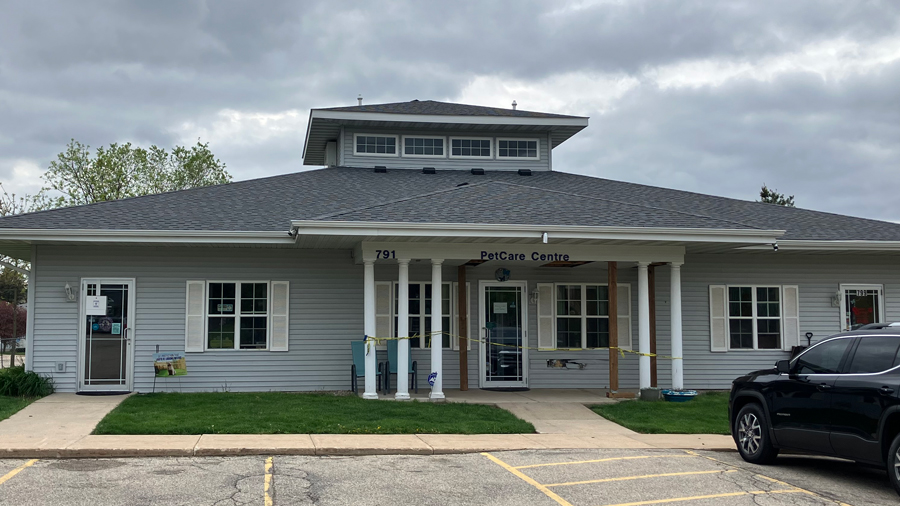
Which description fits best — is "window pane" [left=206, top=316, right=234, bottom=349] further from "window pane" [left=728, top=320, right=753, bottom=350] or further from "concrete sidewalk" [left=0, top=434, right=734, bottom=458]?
"window pane" [left=728, top=320, right=753, bottom=350]

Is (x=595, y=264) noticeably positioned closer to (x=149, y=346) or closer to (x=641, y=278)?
(x=641, y=278)

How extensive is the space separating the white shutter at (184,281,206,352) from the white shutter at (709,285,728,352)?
10.5 meters

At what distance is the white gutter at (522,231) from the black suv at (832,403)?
4.47 meters

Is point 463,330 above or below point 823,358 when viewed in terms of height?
above

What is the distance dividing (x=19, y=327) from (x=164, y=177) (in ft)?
32.8

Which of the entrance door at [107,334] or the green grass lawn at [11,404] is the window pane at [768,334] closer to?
the entrance door at [107,334]

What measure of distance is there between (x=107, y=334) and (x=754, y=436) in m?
11.6

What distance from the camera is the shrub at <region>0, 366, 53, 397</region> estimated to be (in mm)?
14500

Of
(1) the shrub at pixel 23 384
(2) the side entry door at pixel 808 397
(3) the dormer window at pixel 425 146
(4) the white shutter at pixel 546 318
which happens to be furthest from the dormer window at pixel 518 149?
(2) the side entry door at pixel 808 397

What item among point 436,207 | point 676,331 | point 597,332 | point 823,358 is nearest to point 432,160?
point 597,332

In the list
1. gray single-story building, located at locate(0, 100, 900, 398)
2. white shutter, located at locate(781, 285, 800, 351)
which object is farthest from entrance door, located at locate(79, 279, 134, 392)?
white shutter, located at locate(781, 285, 800, 351)

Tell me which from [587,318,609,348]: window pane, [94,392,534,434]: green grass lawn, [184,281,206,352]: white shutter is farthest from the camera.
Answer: [587,318,609,348]: window pane

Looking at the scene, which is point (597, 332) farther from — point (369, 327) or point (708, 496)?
point (708, 496)

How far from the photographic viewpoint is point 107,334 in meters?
15.5
